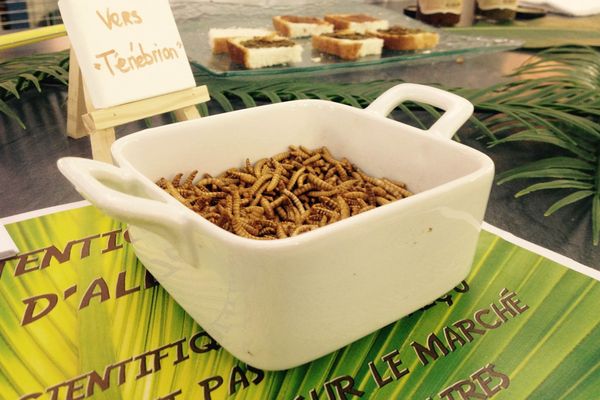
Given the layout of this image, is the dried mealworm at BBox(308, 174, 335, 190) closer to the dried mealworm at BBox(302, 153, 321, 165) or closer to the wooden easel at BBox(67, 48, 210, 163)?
the dried mealworm at BBox(302, 153, 321, 165)

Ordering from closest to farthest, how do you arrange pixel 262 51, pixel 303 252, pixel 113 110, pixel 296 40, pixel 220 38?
pixel 303 252 < pixel 113 110 < pixel 262 51 < pixel 220 38 < pixel 296 40

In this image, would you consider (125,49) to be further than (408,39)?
No

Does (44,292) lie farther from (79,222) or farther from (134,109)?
(134,109)

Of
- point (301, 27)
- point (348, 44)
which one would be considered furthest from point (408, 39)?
point (301, 27)

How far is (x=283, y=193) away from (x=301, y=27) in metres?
1.05

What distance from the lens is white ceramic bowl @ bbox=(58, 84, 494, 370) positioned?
0.30 metres

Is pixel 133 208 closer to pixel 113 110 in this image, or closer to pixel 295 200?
pixel 295 200

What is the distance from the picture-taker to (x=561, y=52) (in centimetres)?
112

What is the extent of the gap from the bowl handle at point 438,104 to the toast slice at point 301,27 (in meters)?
0.92

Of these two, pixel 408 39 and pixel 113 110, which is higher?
pixel 113 110

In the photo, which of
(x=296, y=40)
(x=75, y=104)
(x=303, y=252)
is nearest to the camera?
(x=303, y=252)

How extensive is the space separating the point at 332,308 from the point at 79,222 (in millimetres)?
347

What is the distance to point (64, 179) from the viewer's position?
661 mm

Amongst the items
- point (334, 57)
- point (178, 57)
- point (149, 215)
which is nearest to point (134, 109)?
point (178, 57)
